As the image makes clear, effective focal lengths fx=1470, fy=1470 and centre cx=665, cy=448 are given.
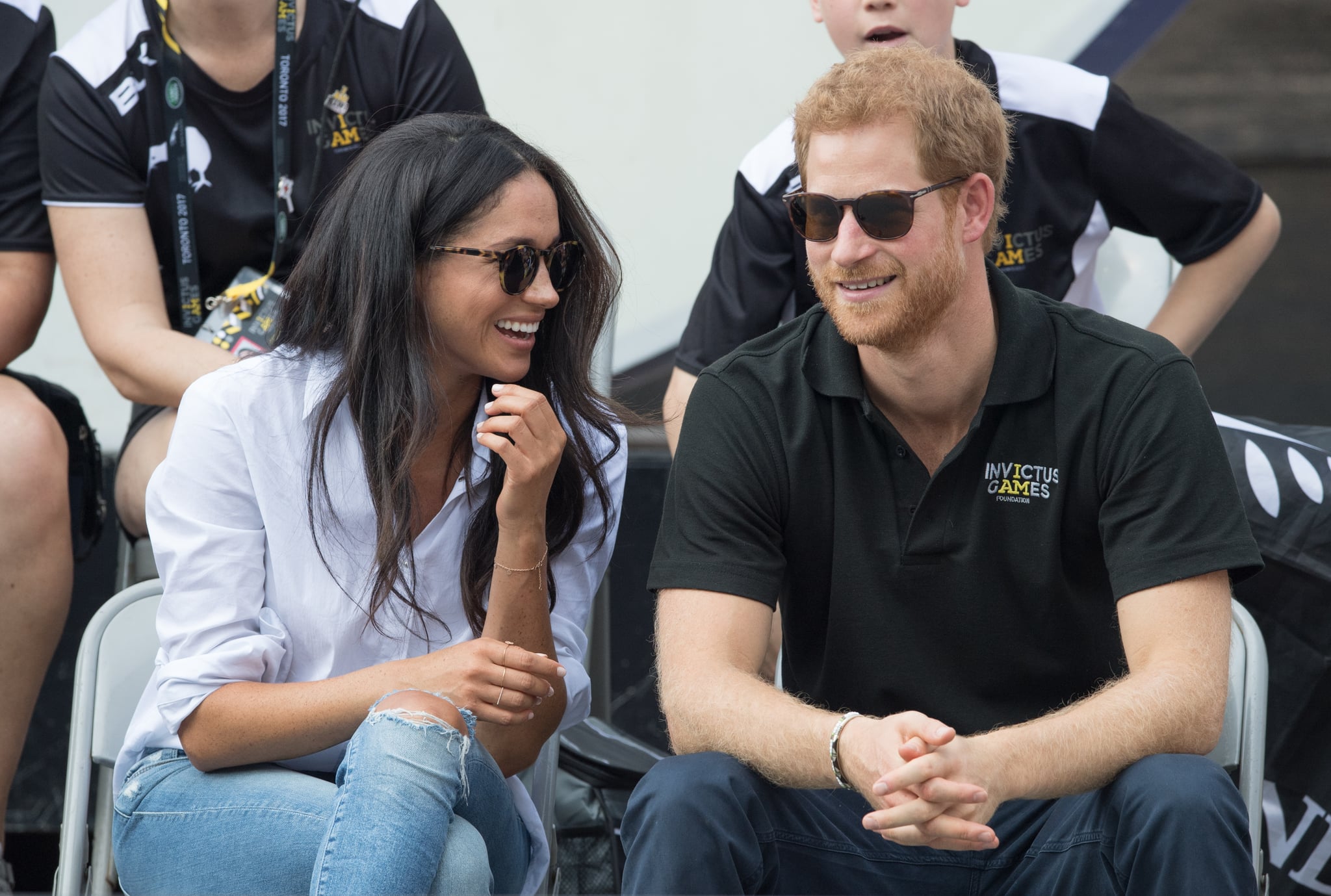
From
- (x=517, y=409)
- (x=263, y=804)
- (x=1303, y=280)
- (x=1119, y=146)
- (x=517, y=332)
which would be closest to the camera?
(x=263, y=804)

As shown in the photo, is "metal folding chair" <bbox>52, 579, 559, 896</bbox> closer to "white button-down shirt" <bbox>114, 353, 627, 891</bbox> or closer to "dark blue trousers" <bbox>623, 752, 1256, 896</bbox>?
"white button-down shirt" <bbox>114, 353, 627, 891</bbox>

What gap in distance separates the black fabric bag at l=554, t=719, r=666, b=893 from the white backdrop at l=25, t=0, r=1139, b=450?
4.53 feet

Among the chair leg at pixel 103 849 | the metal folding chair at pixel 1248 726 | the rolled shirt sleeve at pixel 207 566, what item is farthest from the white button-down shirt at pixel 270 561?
the metal folding chair at pixel 1248 726

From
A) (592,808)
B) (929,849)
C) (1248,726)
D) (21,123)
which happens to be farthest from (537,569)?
(21,123)

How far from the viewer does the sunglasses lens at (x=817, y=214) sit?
198cm

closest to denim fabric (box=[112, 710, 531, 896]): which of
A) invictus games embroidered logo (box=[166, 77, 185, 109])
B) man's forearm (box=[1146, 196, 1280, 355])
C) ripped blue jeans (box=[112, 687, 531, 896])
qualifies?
ripped blue jeans (box=[112, 687, 531, 896])

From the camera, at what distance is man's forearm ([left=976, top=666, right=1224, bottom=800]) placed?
1.70m

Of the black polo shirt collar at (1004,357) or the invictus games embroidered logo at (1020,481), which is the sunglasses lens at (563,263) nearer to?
the black polo shirt collar at (1004,357)

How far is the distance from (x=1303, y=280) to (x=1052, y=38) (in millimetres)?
5561

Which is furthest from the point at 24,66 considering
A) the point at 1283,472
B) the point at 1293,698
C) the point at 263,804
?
the point at 1293,698

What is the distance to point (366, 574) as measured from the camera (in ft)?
6.70

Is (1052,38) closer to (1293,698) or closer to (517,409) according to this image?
(1293,698)

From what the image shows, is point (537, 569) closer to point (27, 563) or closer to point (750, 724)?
point (750, 724)

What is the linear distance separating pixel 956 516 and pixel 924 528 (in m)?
0.05
